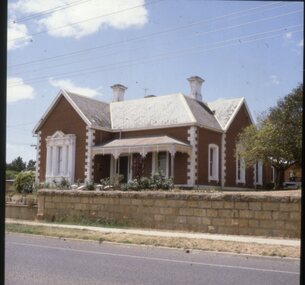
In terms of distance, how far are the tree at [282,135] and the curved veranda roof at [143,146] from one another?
428 centimetres

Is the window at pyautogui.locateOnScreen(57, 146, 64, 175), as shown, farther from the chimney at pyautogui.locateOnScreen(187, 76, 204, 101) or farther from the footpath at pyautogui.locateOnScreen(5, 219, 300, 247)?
the footpath at pyautogui.locateOnScreen(5, 219, 300, 247)

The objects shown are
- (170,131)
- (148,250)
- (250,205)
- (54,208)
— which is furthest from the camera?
(170,131)

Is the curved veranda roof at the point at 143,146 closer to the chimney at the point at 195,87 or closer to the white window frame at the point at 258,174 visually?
the chimney at the point at 195,87

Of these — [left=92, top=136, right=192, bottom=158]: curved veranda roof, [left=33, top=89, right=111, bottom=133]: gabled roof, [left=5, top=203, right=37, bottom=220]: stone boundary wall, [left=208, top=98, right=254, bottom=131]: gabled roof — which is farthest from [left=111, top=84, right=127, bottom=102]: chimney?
[left=5, top=203, right=37, bottom=220]: stone boundary wall

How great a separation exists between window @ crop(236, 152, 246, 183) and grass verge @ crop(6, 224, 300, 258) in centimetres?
2018

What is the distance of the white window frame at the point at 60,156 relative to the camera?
111 ft

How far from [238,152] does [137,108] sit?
780 cm

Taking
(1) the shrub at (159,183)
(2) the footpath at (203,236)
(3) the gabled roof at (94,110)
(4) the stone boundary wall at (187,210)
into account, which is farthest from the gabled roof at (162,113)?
(2) the footpath at (203,236)

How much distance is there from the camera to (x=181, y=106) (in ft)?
106

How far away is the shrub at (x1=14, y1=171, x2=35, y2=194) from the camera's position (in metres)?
30.0

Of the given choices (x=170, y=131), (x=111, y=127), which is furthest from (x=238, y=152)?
(x=111, y=127)

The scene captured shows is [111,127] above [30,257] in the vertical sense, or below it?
above

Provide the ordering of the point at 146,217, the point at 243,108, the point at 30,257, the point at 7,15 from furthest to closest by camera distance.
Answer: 1. the point at 243,108
2. the point at 146,217
3. the point at 30,257
4. the point at 7,15

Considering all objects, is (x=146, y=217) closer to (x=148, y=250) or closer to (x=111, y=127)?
(x=148, y=250)
